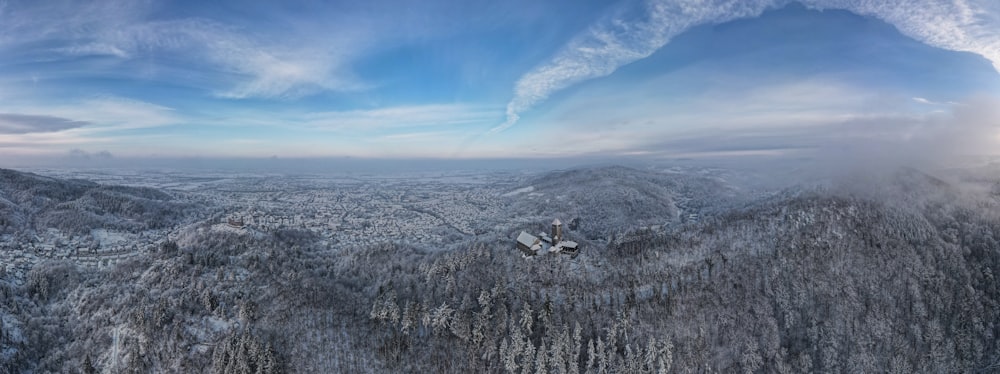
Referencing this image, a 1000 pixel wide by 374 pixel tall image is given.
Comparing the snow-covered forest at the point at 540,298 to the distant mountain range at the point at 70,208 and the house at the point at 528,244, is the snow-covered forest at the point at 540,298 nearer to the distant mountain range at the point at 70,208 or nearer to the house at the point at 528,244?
the distant mountain range at the point at 70,208

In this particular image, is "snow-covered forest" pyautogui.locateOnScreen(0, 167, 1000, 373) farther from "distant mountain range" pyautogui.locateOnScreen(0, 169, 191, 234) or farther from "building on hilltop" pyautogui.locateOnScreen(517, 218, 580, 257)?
"building on hilltop" pyautogui.locateOnScreen(517, 218, 580, 257)

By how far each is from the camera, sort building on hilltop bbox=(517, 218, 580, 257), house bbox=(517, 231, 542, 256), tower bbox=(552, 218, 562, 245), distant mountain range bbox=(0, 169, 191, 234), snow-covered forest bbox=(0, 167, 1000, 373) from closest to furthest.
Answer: snow-covered forest bbox=(0, 167, 1000, 373) < house bbox=(517, 231, 542, 256) < building on hilltop bbox=(517, 218, 580, 257) < tower bbox=(552, 218, 562, 245) < distant mountain range bbox=(0, 169, 191, 234)

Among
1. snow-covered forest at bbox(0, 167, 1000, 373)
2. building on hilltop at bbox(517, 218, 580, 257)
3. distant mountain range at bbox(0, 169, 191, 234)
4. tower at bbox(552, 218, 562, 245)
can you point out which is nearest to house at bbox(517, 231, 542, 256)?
building on hilltop at bbox(517, 218, 580, 257)

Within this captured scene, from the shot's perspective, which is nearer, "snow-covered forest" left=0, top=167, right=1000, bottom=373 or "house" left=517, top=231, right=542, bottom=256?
"snow-covered forest" left=0, top=167, right=1000, bottom=373

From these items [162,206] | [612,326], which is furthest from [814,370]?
[162,206]

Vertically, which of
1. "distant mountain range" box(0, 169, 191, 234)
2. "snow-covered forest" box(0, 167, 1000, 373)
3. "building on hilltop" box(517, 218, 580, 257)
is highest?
"distant mountain range" box(0, 169, 191, 234)

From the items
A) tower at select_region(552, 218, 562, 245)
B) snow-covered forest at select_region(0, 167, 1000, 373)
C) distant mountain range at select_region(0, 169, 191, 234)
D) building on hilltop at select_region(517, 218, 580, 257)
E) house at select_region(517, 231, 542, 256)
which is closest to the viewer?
snow-covered forest at select_region(0, 167, 1000, 373)

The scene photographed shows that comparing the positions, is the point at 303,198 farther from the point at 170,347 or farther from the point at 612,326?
the point at 612,326

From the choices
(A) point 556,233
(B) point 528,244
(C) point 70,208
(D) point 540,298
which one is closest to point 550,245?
(A) point 556,233

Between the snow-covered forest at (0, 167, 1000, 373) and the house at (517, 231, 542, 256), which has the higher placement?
the house at (517, 231, 542, 256)
